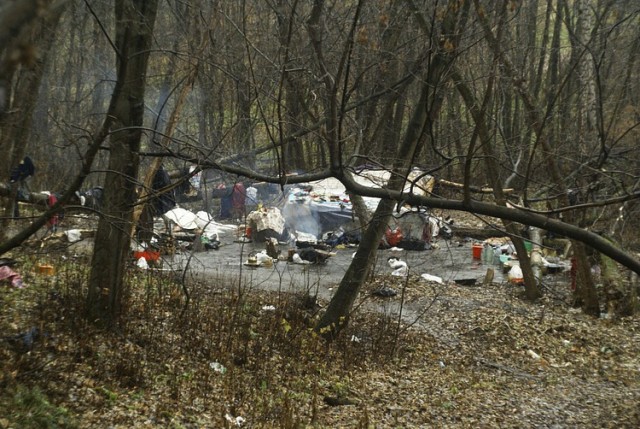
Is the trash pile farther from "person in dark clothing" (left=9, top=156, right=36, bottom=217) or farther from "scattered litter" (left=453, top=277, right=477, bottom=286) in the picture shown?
"person in dark clothing" (left=9, top=156, right=36, bottom=217)

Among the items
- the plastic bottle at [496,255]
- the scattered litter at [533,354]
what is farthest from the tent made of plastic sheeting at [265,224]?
the scattered litter at [533,354]

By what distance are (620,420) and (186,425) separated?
4.13 m

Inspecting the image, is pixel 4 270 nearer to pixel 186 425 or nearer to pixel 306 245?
pixel 186 425

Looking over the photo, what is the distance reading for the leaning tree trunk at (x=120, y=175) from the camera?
682cm

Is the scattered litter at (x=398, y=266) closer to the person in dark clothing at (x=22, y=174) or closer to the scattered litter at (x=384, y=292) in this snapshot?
the scattered litter at (x=384, y=292)

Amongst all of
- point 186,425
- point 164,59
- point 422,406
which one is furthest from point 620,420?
point 164,59

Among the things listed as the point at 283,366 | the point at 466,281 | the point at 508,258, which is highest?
the point at 508,258

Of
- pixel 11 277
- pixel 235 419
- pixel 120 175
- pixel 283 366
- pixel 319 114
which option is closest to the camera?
pixel 235 419

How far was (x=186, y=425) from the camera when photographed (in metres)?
5.78

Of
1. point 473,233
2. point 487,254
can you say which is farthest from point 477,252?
point 473,233

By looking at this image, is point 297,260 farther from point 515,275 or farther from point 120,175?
point 120,175

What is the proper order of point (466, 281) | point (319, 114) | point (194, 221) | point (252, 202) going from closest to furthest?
point (319, 114) → point (466, 281) → point (194, 221) → point (252, 202)

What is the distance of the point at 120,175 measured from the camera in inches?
258

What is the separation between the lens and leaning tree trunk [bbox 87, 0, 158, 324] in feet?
22.4
